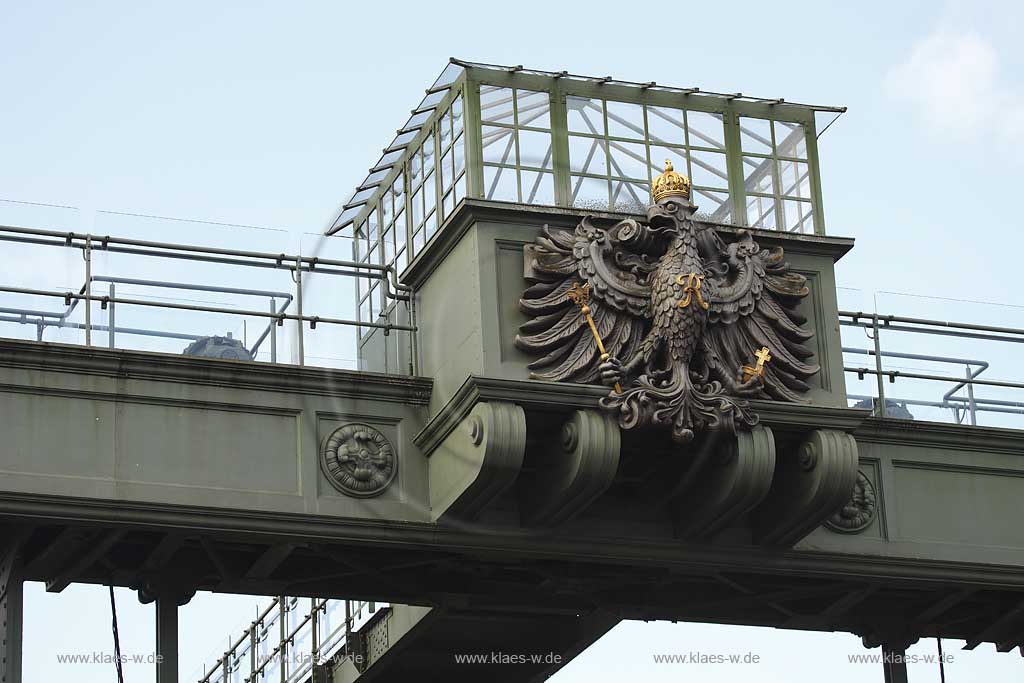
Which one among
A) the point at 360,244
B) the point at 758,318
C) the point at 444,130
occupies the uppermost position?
the point at 444,130

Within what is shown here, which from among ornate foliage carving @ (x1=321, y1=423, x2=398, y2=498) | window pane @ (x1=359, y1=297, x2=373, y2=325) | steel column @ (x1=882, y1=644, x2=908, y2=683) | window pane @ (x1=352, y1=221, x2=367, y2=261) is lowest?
steel column @ (x1=882, y1=644, x2=908, y2=683)

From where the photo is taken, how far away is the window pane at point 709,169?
32719 millimetres

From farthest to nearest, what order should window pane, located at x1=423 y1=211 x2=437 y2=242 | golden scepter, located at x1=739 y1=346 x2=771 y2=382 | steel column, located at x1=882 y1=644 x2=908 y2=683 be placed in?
steel column, located at x1=882 y1=644 x2=908 y2=683, window pane, located at x1=423 y1=211 x2=437 y2=242, golden scepter, located at x1=739 y1=346 x2=771 y2=382

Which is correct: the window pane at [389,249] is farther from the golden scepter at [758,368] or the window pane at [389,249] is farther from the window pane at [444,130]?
the golden scepter at [758,368]

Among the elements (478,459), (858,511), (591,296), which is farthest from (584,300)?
(858,511)

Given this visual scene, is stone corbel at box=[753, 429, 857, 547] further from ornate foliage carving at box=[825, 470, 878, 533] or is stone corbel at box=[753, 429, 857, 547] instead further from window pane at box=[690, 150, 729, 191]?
window pane at box=[690, 150, 729, 191]

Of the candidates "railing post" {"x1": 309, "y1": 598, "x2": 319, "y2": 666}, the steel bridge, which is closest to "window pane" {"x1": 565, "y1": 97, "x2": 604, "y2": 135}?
the steel bridge

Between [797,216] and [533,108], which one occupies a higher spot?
[533,108]

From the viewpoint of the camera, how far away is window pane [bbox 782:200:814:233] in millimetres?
33031

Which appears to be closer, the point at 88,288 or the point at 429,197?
the point at 88,288

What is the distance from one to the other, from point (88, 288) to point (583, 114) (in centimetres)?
672

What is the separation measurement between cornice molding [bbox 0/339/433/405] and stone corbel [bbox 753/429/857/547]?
460 cm

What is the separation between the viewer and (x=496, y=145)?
104 ft

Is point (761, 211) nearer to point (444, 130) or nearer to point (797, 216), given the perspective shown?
point (797, 216)
